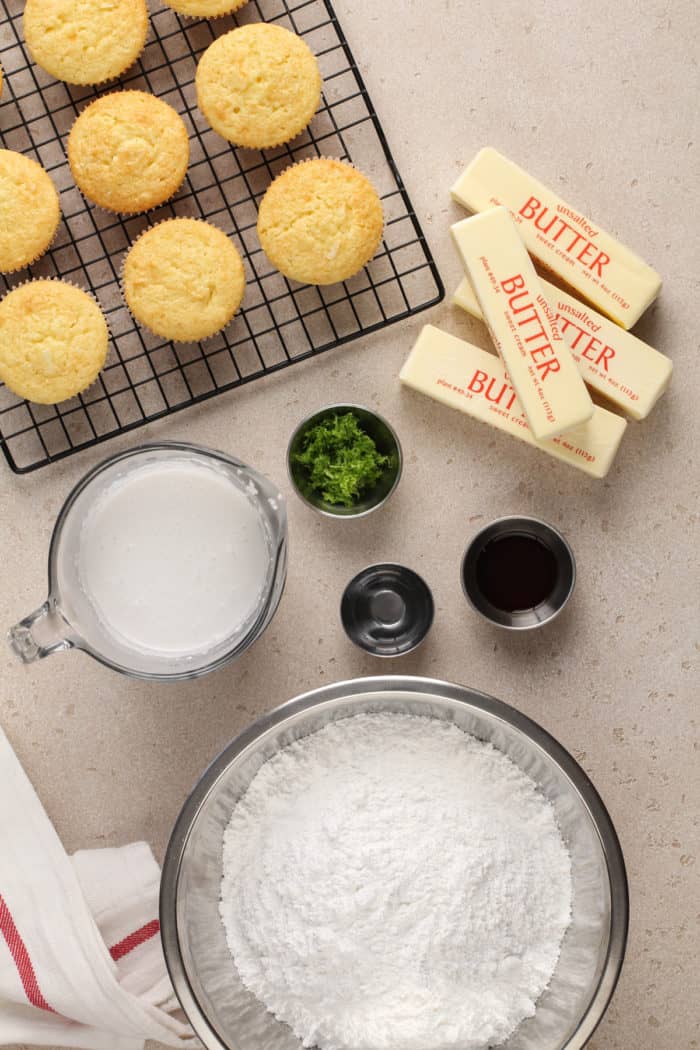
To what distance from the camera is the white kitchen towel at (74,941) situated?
199cm

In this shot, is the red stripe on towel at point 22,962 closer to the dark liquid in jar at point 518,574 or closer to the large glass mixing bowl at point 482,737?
the large glass mixing bowl at point 482,737

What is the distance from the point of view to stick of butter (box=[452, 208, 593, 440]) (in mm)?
2000

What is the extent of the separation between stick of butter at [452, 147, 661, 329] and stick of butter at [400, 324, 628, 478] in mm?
233

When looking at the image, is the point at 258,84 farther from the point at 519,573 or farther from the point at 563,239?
the point at 519,573

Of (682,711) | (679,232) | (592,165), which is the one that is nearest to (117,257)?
(592,165)

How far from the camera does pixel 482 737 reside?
6.10ft

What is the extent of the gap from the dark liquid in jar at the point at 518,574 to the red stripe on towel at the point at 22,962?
3.91 feet

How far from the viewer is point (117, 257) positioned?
2.13 meters

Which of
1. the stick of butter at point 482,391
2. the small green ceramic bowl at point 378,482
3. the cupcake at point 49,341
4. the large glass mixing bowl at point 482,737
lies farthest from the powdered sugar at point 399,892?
the cupcake at point 49,341

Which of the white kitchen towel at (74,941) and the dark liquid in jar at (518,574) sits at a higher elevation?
the dark liquid in jar at (518,574)

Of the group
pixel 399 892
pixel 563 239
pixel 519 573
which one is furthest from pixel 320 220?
pixel 399 892

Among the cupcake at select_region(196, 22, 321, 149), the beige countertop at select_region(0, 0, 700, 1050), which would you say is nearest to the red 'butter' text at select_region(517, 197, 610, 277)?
the beige countertop at select_region(0, 0, 700, 1050)

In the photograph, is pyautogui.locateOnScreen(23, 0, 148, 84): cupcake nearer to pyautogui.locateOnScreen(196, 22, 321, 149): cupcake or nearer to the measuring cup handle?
pyautogui.locateOnScreen(196, 22, 321, 149): cupcake

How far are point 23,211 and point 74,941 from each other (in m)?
1.47
